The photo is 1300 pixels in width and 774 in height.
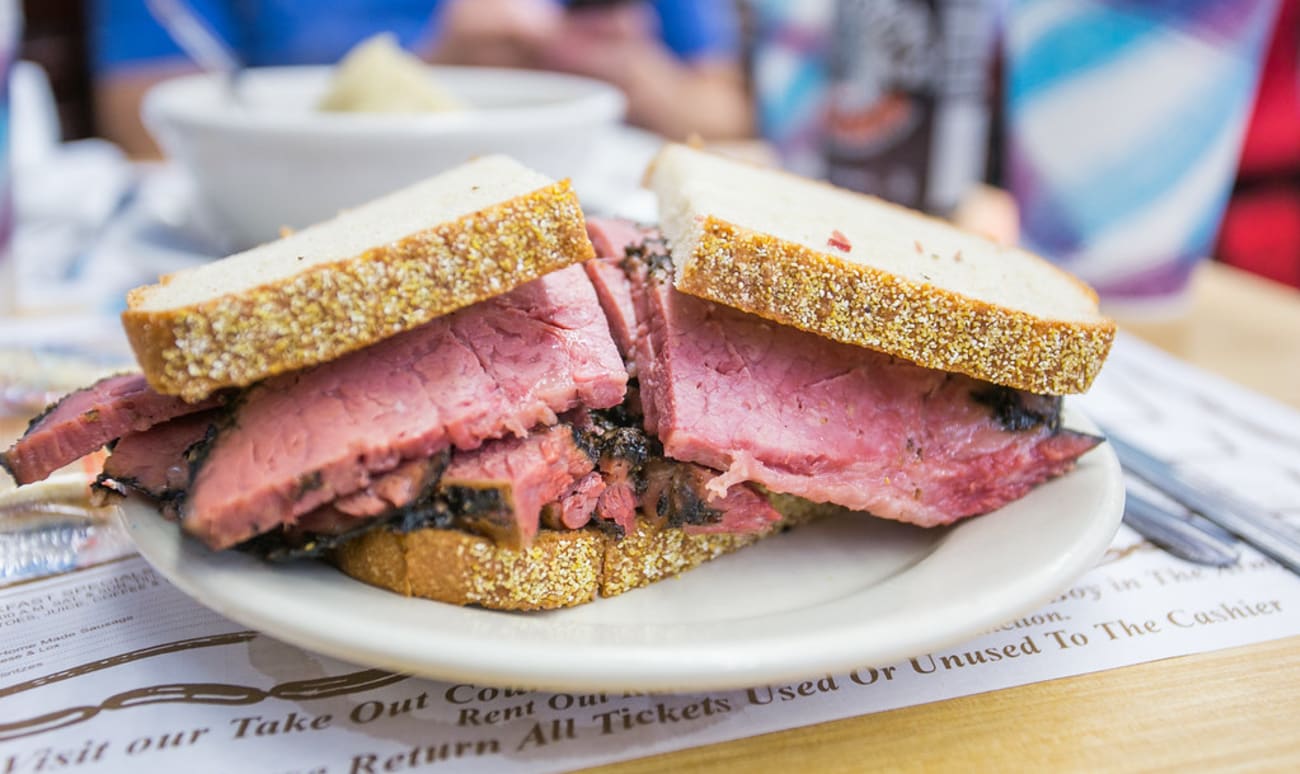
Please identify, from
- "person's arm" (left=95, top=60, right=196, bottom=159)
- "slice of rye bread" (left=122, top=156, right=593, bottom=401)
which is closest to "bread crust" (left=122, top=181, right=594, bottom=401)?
"slice of rye bread" (left=122, top=156, right=593, bottom=401)

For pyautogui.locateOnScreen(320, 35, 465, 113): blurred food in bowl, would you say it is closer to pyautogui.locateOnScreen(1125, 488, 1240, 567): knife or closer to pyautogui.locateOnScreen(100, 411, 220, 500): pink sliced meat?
pyautogui.locateOnScreen(100, 411, 220, 500): pink sliced meat

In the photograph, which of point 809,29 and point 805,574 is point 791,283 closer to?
point 805,574

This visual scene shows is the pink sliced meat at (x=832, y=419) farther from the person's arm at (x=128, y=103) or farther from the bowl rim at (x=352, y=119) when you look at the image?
the person's arm at (x=128, y=103)

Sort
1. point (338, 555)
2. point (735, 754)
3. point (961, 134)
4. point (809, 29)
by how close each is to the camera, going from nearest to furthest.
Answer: point (735, 754)
point (338, 555)
point (961, 134)
point (809, 29)

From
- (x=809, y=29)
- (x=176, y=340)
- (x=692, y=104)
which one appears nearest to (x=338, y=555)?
(x=176, y=340)

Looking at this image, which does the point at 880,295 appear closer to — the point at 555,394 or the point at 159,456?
the point at 555,394

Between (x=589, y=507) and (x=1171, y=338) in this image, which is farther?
(x=1171, y=338)

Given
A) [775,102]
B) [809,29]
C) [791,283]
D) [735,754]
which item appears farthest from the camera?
[775,102]
